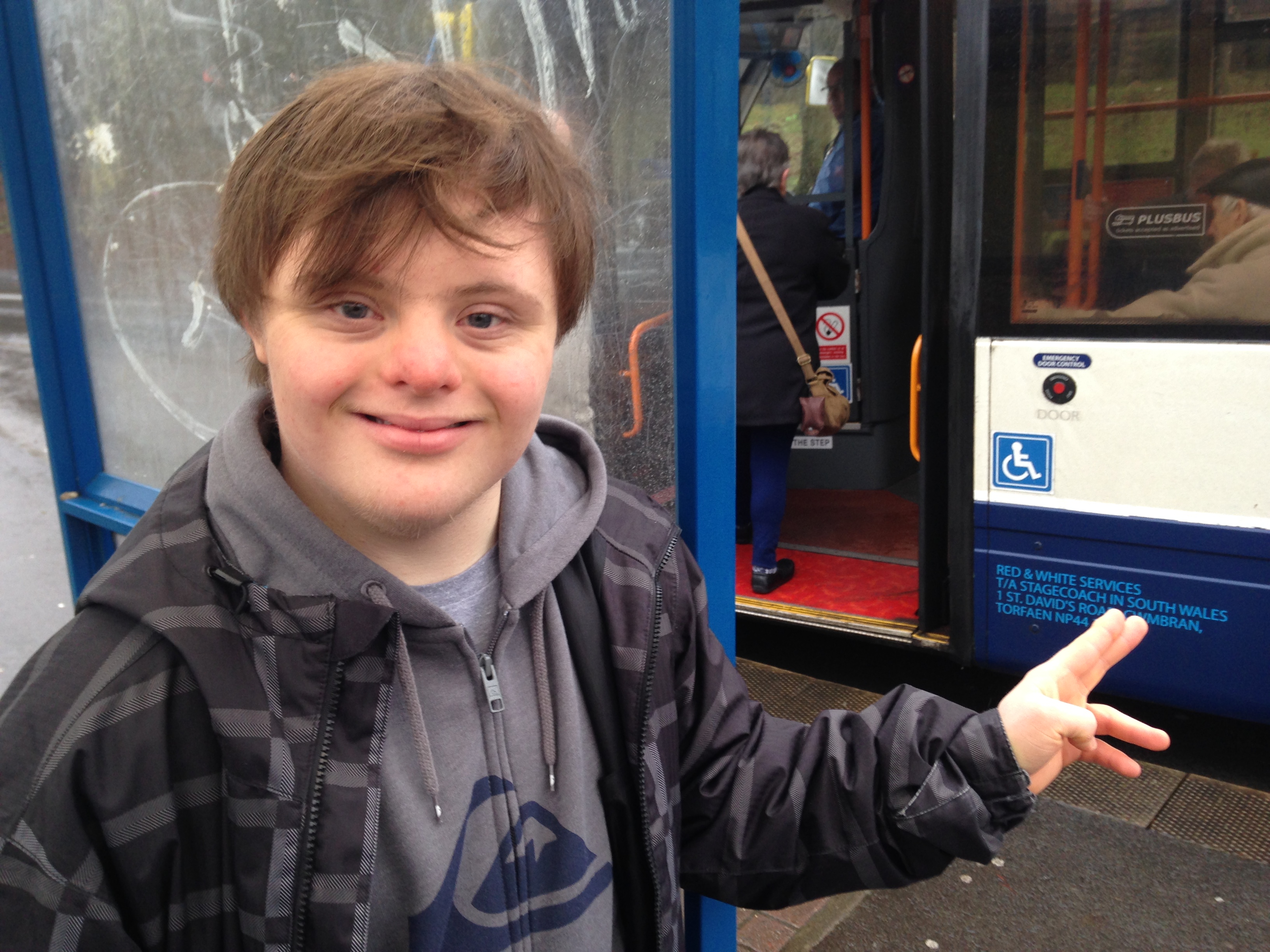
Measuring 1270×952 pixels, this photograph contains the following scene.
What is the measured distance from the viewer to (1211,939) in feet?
8.63

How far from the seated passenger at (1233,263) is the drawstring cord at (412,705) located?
280 centimetres

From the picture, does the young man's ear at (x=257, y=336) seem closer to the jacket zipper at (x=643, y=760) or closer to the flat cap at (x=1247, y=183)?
the jacket zipper at (x=643, y=760)

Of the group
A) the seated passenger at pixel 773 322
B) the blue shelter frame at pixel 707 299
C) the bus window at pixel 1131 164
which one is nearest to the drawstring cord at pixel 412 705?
the blue shelter frame at pixel 707 299

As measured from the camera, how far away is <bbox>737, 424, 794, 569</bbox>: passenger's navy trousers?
4.68m

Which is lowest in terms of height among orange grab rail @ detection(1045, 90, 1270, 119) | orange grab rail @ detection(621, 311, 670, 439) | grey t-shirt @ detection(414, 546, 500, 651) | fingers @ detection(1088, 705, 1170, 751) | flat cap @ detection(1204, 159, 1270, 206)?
fingers @ detection(1088, 705, 1170, 751)

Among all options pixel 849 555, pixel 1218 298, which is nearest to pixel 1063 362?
pixel 1218 298

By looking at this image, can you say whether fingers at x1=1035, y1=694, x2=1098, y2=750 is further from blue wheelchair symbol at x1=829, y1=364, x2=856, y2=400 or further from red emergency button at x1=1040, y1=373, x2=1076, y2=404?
blue wheelchair symbol at x1=829, y1=364, x2=856, y2=400

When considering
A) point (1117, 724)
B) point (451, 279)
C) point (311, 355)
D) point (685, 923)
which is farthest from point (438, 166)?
point (685, 923)

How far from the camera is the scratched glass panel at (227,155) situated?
142cm

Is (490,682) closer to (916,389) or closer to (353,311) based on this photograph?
(353,311)

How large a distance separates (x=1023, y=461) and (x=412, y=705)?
9.06 ft

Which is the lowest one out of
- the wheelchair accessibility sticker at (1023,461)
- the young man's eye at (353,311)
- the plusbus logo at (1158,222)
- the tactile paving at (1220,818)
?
the tactile paving at (1220,818)

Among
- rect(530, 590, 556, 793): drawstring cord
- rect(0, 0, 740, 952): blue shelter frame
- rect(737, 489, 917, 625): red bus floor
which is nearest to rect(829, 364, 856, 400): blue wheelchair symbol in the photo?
rect(737, 489, 917, 625): red bus floor

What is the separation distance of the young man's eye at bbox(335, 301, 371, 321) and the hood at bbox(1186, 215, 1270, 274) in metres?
2.82
